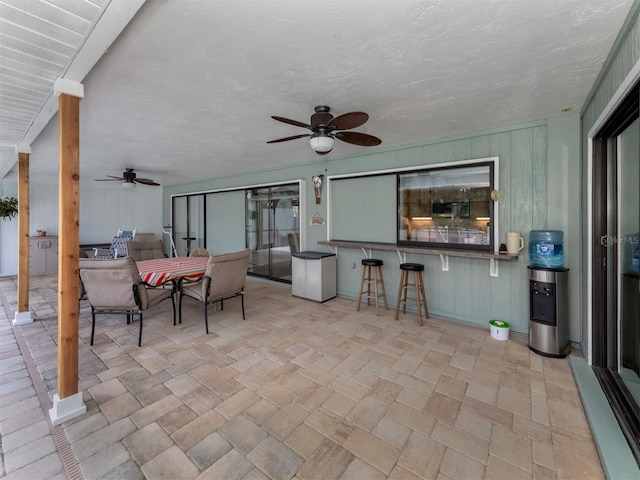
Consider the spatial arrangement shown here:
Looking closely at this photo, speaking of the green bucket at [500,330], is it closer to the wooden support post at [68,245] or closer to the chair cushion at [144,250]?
the wooden support post at [68,245]

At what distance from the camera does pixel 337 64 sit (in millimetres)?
2137

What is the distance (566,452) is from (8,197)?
10891 mm

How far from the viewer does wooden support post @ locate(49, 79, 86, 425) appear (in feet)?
6.39

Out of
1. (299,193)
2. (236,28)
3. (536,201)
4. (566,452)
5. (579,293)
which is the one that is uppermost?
(236,28)

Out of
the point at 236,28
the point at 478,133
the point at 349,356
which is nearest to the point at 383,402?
the point at 349,356

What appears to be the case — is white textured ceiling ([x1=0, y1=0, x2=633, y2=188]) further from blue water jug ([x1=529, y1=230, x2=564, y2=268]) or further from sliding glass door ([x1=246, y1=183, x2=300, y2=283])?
sliding glass door ([x1=246, y1=183, x2=300, y2=283])

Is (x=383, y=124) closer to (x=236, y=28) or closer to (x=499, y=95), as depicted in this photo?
(x=499, y=95)

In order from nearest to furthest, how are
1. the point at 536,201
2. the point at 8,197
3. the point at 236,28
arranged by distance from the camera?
the point at 236,28 < the point at 536,201 < the point at 8,197

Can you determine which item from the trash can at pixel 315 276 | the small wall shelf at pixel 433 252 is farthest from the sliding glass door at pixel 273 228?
the small wall shelf at pixel 433 252

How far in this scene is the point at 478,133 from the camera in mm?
3662

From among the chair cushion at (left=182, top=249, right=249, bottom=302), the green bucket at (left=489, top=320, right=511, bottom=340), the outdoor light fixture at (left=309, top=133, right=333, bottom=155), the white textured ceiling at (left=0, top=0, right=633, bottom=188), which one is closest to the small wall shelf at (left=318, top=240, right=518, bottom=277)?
the green bucket at (left=489, top=320, right=511, bottom=340)

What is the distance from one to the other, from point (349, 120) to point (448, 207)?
88.0 inches

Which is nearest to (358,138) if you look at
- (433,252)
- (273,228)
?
(433,252)

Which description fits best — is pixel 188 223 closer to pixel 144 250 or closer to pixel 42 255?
pixel 144 250
